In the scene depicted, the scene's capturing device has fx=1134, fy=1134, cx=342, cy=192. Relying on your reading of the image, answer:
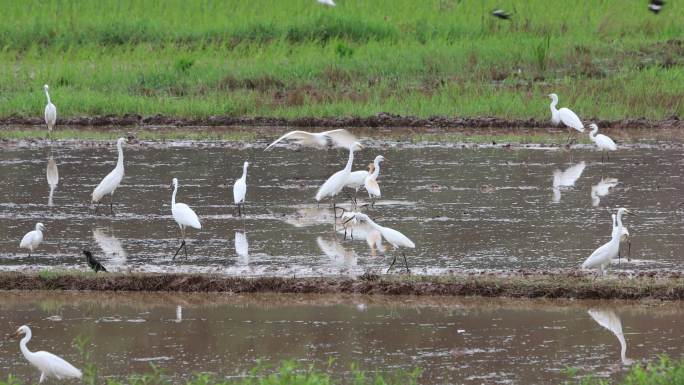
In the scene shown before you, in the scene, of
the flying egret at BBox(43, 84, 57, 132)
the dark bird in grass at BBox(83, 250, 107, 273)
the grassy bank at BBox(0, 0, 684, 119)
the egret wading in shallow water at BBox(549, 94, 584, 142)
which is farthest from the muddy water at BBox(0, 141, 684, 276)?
the grassy bank at BBox(0, 0, 684, 119)

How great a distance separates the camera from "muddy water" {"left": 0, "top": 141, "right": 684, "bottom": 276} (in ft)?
35.5

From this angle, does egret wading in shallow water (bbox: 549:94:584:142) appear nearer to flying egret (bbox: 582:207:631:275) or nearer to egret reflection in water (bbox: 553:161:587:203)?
egret reflection in water (bbox: 553:161:587:203)

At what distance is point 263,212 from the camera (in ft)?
43.3

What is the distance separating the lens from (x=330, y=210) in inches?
537

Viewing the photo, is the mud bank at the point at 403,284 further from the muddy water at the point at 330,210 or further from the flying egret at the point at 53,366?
the flying egret at the point at 53,366

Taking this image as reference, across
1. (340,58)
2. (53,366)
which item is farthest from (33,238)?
(340,58)

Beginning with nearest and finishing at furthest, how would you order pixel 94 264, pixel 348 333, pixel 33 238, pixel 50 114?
pixel 348 333 < pixel 94 264 < pixel 33 238 < pixel 50 114

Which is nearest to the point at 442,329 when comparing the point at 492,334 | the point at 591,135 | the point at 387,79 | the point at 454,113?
the point at 492,334

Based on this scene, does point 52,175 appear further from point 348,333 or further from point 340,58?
point 340,58

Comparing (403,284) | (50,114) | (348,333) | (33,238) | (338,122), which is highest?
(50,114)

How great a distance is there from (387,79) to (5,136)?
285 inches

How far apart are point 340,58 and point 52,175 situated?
8744 millimetres

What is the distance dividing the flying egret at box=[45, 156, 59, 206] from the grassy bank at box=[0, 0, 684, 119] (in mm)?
4184

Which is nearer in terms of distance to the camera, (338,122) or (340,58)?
(338,122)
